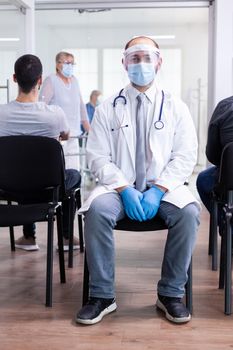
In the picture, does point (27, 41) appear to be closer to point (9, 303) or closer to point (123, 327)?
point (9, 303)

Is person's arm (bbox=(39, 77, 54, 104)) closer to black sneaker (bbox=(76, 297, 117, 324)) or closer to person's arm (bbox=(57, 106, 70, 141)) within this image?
person's arm (bbox=(57, 106, 70, 141))

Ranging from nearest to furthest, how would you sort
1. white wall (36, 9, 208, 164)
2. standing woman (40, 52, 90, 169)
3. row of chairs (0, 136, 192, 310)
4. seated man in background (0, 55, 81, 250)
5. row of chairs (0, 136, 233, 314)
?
row of chairs (0, 136, 233, 314), row of chairs (0, 136, 192, 310), seated man in background (0, 55, 81, 250), standing woman (40, 52, 90, 169), white wall (36, 9, 208, 164)

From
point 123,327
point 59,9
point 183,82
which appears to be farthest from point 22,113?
point 183,82

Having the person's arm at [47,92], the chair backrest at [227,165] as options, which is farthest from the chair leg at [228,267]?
the person's arm at [47,92]

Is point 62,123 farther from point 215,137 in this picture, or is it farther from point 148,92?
point 215,137

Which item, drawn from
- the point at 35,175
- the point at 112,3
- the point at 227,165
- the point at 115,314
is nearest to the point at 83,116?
the point at 112,3

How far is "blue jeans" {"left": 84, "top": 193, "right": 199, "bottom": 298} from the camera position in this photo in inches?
79.1

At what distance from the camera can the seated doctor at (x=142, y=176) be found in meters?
2.02

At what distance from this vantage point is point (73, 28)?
240 inches

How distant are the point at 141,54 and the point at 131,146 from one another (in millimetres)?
449

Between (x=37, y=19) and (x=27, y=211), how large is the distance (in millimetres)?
3625

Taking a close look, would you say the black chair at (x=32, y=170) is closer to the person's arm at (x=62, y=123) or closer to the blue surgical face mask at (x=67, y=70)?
the person's arm at (x=62, y=123)

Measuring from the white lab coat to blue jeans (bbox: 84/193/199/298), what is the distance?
0.13 meters

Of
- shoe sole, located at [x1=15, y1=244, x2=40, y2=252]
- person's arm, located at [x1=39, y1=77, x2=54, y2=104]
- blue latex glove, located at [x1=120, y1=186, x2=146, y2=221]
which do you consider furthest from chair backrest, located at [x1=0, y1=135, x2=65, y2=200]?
person's arm, located at [x1=39, y1=77, x2=54, y2=104]
